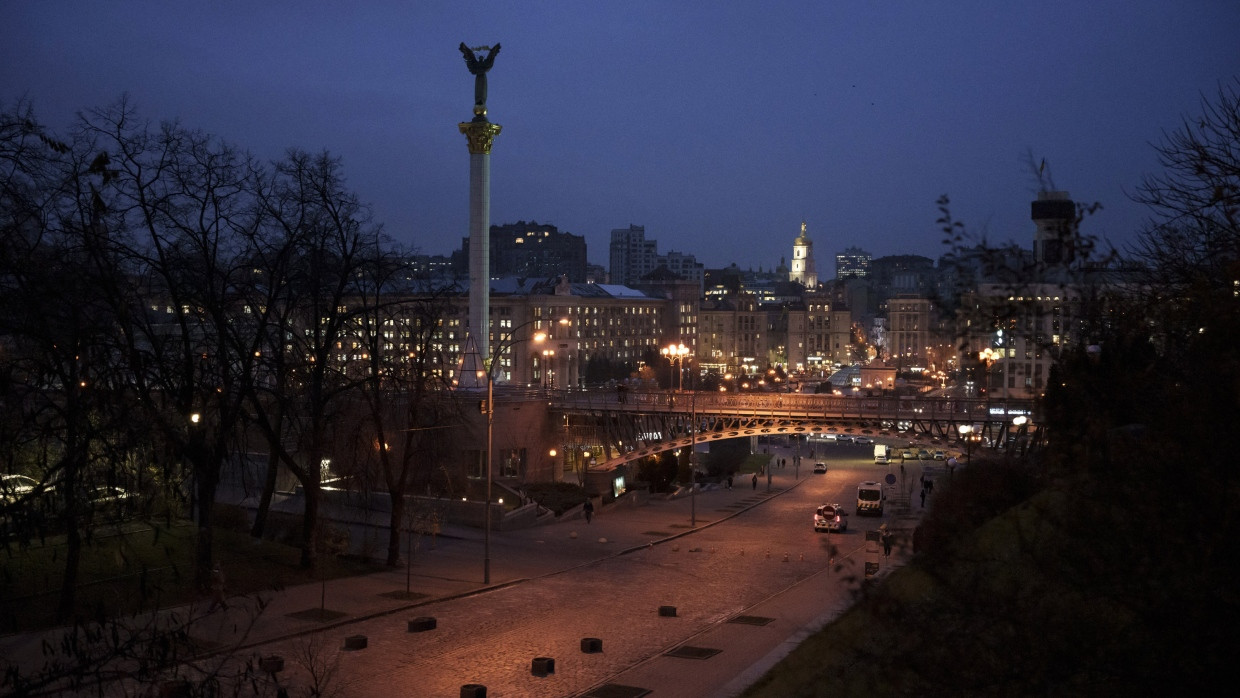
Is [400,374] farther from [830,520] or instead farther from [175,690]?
[175,690]

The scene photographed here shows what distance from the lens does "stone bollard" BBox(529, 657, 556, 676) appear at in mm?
19641

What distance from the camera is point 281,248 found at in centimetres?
2714

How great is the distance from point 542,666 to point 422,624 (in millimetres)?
4380

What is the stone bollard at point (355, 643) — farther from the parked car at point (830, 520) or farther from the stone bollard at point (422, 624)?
the parked car at point (830, 520)

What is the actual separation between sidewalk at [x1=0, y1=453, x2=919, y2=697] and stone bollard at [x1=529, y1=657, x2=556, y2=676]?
20 cm

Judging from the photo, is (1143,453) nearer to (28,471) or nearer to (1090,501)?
(1090,501)

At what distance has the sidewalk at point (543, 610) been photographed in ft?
64.1

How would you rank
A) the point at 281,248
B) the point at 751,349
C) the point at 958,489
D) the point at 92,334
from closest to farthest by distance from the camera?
the point at 92,334 → the point at 958,489 → the point at 281,248 → the point at 751,349

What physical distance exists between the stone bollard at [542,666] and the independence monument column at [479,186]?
4854 centimetres

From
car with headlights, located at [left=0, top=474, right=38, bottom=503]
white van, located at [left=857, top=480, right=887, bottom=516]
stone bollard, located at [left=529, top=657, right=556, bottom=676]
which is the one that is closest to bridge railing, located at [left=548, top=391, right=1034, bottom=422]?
white van, located at [left=857, top=480, right=887, bottom=516]

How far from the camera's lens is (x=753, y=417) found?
4884cm

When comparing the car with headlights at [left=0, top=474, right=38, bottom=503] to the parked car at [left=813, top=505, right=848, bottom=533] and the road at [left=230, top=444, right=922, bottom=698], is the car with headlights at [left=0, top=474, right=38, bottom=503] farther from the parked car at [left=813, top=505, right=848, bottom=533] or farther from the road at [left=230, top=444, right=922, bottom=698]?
the parked car at [left=813, top=505, right=848, bottom=533]

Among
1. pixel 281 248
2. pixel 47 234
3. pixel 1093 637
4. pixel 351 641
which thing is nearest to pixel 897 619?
pixel 1093 637

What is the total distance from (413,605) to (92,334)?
14.4 m
